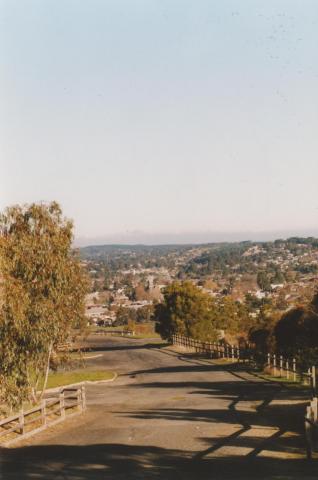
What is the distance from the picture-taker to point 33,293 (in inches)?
899

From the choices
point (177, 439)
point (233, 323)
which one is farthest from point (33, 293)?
point (233, 323)

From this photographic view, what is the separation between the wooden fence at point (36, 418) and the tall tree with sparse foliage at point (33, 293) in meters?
0.69

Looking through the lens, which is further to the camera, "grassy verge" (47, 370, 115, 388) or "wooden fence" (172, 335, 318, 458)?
"grassy verge" (47, 370, 115, 388)

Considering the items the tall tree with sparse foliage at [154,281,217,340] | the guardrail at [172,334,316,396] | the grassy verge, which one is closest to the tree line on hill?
the tall tree with sparse foliage at [154,281,217,340]

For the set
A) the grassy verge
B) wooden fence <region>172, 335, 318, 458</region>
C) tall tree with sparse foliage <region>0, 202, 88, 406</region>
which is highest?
tall tree with sparse foliage <region>0, 202, 88, 406</region>

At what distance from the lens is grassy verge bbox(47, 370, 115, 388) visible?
38562 mm

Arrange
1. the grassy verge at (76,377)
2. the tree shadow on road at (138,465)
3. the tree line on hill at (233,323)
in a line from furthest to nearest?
the grassy verge at (76,377), the tree line on hill at (233,323), the tree shadow on road at (138,465)

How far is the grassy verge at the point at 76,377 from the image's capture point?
38.6 metres

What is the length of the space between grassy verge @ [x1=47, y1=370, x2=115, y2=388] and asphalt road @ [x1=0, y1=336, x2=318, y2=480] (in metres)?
7.05

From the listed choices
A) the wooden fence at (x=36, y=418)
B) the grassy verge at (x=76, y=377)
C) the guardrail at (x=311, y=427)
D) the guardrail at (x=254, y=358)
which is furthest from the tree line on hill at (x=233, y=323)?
the guardrail at (x=311, y=427)

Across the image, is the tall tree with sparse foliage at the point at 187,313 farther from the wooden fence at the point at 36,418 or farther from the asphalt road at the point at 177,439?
the wooden fence at the point at 36,418

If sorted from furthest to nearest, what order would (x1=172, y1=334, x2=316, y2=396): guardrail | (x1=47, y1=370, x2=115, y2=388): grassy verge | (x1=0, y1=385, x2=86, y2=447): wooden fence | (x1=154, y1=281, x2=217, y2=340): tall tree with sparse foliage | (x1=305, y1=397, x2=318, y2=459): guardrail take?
(x1=154, y1=281, x2=217, y2=340): tall tree with sparse foliage
(x1=47, y1=370, x2=115, y2=388): grassy verge
(x1=172, y1=334, x2=316, y2=396): guardrail
(x1=0, y1=385, x2=86, y2=447): wooden fence
(x1=305, y1=397, x2=318, y2=459): guardrail

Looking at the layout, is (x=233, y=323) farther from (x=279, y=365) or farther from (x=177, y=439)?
(x=177, y=439)

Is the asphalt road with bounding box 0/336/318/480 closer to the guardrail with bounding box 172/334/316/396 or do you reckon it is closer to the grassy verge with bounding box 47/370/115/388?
the guardrail with bounding box 172/334/316/396
